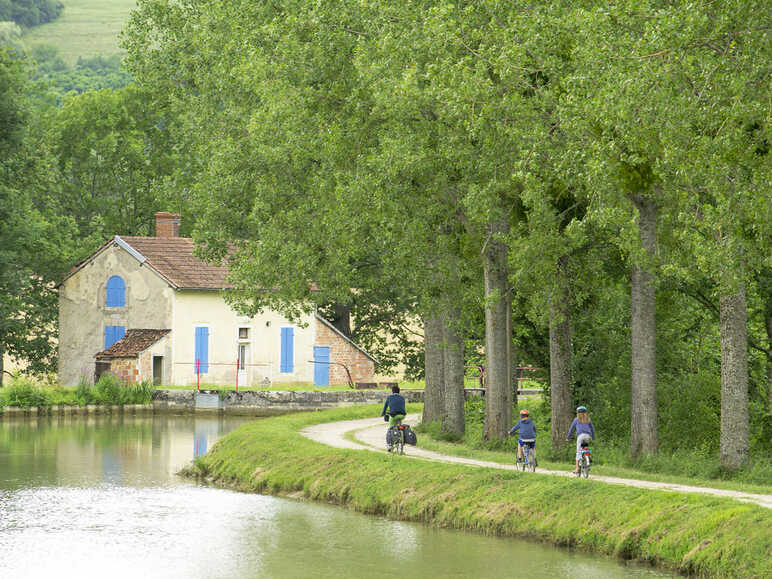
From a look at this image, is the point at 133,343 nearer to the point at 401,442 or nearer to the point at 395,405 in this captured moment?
the point at 395,405

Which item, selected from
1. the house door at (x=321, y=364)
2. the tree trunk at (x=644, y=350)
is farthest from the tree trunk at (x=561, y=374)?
the house door at (x=321, y=364)

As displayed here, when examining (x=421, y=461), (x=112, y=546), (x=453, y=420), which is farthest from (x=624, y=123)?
(x=453, y=420)

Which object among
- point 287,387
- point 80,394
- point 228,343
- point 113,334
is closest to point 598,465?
point 80,394

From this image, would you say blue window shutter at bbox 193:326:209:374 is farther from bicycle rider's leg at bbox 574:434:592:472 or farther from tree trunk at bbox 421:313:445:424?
bicycle rider's leg at bbox 574:434:592:472

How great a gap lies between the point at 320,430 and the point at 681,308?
10890 mm

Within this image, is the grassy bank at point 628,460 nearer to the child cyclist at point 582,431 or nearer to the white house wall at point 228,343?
the child cyclist at point 582,431

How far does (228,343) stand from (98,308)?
648 centimetres

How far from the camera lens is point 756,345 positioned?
86.8 feet

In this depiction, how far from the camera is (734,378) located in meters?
21.7

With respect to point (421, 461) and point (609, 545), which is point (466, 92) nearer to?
point (421, 461)

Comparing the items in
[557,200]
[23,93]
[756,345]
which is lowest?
[756,345]

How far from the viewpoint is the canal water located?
58.4 ft

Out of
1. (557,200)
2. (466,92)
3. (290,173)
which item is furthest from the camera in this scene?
(290,173)

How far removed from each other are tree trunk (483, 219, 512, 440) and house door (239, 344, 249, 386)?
3080cm
